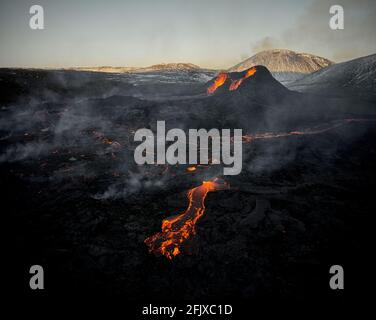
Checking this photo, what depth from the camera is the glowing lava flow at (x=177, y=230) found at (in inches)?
320

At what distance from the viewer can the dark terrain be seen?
7027 mm

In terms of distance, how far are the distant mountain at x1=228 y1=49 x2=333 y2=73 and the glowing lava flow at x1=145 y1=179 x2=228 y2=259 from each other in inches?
5176

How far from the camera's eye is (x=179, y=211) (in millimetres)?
10148

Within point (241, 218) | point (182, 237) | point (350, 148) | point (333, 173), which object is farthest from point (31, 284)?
point (350, 148)

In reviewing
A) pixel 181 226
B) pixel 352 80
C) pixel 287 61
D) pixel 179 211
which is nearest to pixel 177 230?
pixel 181 226

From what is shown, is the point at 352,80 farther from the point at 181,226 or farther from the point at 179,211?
the point at 181,226

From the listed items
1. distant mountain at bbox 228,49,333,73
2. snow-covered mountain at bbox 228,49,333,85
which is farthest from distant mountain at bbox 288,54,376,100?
distant mountain at bbox 228,49,333,73

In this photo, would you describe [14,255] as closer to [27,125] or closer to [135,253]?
[135,253]

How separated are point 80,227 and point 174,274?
12.8 ft

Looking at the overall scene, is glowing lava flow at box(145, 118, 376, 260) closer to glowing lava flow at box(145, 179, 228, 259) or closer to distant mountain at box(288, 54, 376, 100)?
glowing lava flow at box(145, 179, 228, 259)

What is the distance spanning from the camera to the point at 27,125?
21.0m

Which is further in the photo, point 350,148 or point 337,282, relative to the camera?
point 350,148
